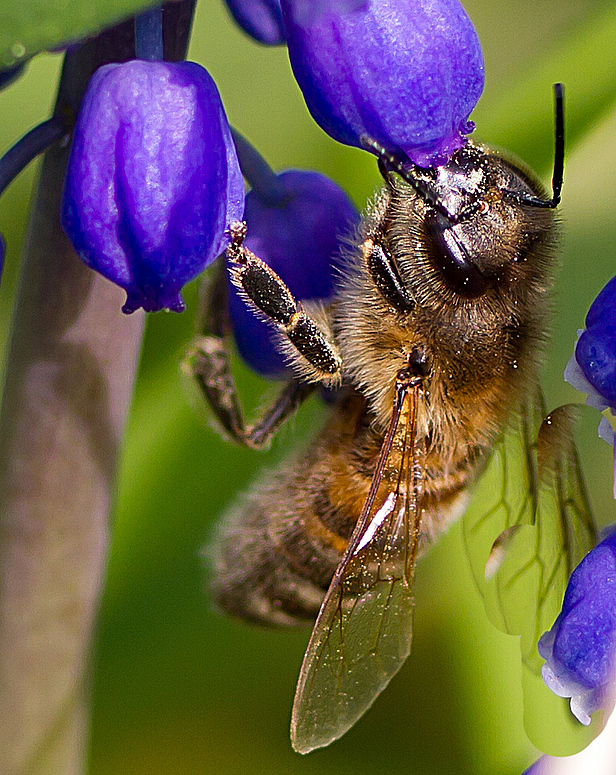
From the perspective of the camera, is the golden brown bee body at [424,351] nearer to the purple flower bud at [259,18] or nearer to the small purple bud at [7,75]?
the purple flower bud at [259,18]

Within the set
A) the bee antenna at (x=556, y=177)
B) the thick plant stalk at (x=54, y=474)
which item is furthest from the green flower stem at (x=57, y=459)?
the bee antenna at (x=556, y=177)

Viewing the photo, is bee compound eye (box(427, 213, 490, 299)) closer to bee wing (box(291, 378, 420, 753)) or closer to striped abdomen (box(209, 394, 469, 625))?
bee wing (box(291, 378, 420, 753))

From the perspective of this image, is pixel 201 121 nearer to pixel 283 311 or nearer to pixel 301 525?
pixel 283 311

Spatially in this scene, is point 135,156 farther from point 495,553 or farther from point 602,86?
point 602,86

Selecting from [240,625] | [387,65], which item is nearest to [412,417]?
[387,65]

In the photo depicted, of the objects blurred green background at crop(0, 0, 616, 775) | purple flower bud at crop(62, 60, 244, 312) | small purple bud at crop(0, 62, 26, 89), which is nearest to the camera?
purple flower bud at crop(62, 60, 244, 312)

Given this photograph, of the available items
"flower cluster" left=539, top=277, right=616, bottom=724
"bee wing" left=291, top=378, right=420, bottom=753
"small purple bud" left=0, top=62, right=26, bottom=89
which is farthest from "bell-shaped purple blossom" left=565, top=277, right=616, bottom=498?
"small purple bud" left=0, top=62, right=26, bottom=89
